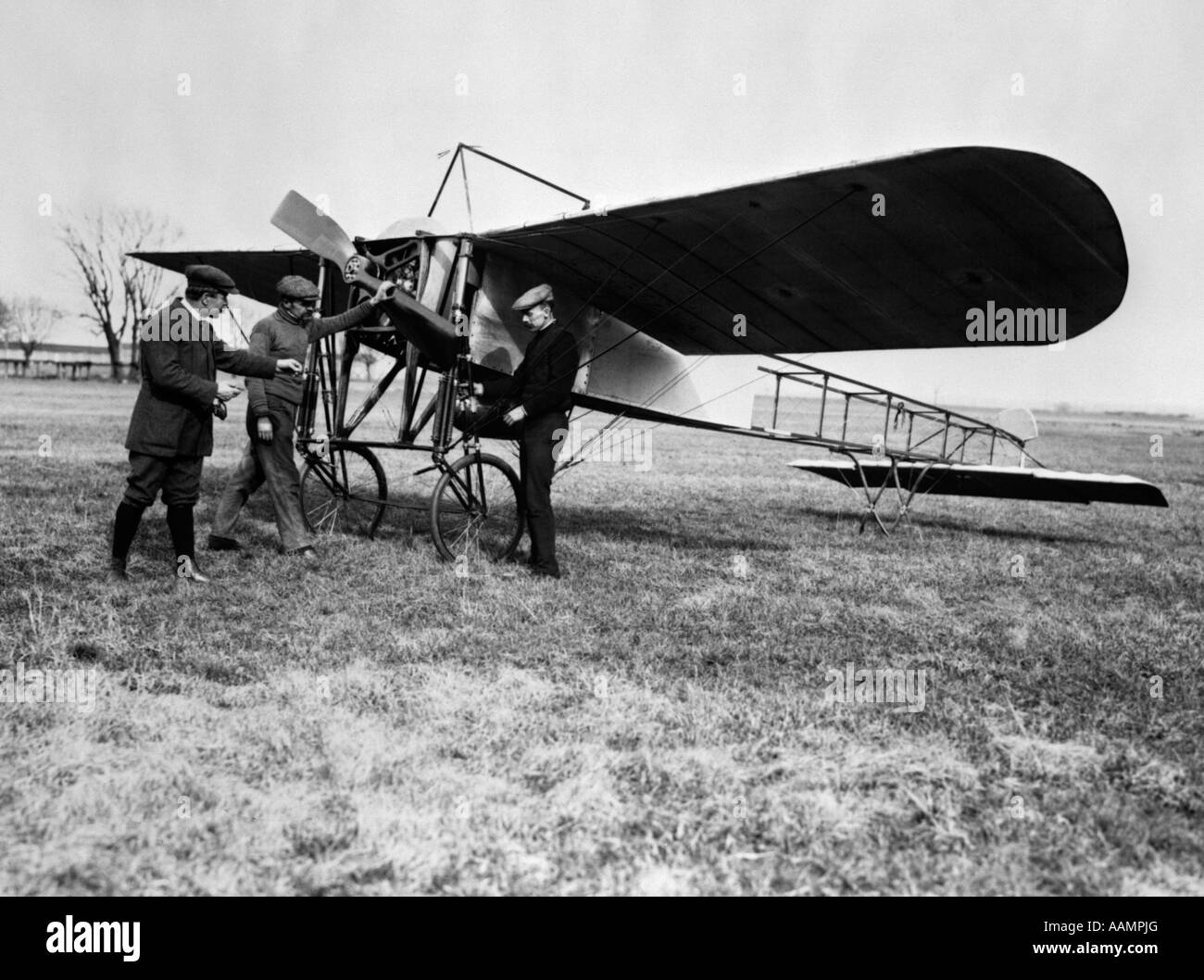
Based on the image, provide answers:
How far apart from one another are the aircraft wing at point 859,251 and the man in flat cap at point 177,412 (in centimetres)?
233

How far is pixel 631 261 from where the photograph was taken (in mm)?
7156

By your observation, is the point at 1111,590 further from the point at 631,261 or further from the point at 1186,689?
the point at 631,261

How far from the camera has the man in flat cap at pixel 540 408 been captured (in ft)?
21.6

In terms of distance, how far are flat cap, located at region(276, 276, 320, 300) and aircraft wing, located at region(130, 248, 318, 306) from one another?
1798 millimetres

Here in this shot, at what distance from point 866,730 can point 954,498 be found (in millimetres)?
12251

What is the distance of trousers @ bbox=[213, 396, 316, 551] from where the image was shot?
6805 mm

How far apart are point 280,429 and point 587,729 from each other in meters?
4.59

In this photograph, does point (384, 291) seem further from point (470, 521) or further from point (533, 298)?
point (470, 521)
